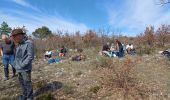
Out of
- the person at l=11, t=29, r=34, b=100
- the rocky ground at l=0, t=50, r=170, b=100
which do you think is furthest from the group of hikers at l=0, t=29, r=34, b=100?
the rocky ground at l=0, t=50, r=170, b=100

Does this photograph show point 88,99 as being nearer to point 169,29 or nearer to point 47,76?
point 47,76

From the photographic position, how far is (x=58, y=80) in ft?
34.9

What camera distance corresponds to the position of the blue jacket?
7265 millimetres

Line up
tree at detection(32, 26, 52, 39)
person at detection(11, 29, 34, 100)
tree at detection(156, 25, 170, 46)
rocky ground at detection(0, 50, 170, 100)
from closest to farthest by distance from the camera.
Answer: person at detection(11, 29, 34, 100) → rocky ground at detection(0, 50, 170, 100) → tree at detection(156, 25, 170, 46) → tree at detection(32, 26, 52, 39)

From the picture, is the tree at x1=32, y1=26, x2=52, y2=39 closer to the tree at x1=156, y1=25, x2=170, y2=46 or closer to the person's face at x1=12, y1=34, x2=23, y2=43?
the tree at x1=156, y1=25, x2=170, y2=46

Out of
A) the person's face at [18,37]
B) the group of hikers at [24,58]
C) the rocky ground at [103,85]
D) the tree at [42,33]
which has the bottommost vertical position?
the rocky ground at [103,85]

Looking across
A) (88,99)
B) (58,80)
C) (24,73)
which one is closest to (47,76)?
Result: (58,80)

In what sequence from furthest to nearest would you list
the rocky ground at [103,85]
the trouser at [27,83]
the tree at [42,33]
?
the tree at [42,33], the rocky ground at [103,85], the trouser at [27,83]

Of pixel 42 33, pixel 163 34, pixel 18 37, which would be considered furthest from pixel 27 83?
pixel 42 33

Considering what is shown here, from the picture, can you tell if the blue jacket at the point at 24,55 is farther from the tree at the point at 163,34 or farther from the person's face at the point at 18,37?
the tree at the point at 163,34

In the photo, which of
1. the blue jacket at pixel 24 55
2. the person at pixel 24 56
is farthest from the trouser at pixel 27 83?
the blue jacket at pixel 24 55

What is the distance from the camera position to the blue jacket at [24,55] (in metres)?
7.27

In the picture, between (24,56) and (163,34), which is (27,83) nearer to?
(24,56)

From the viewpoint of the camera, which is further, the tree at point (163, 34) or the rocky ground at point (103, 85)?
the tree at point (163, 34)
